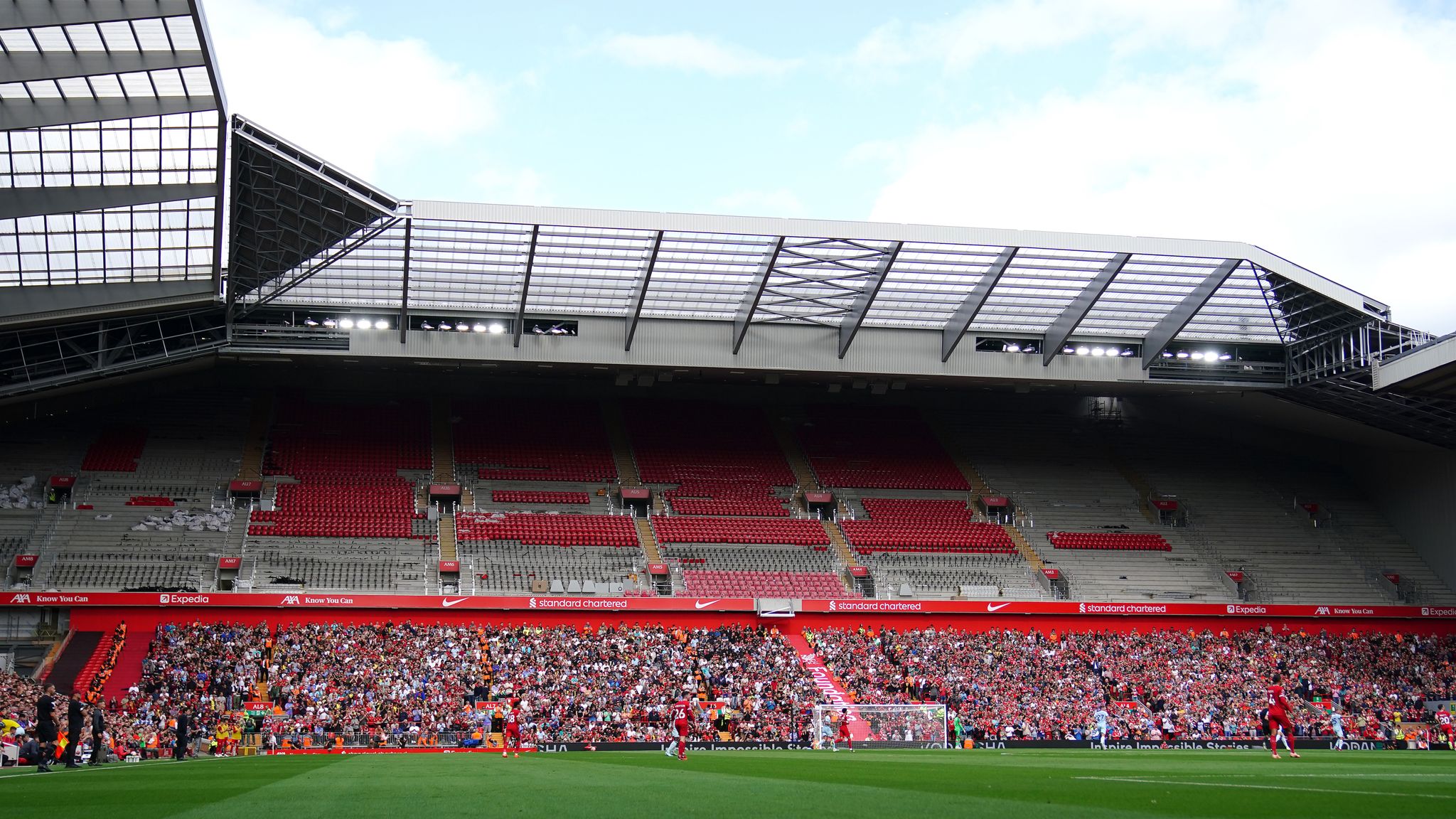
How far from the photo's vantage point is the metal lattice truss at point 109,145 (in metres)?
25.2

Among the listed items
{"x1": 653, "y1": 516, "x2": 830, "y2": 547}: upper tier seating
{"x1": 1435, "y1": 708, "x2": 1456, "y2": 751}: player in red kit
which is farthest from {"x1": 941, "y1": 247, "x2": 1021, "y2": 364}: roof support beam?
{"x1": 1435, "y1": 708, "x2": 1456, "y2": 751}: player in red kit

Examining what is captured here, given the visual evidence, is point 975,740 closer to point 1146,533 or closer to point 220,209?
point 1146,533

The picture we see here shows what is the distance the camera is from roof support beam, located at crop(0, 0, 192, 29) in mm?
23250

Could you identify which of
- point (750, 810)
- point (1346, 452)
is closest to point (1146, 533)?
point (1346, 452)

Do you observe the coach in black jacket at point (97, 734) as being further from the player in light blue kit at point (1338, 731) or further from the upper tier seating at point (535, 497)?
the player in light blue kit at point (1338, 731)

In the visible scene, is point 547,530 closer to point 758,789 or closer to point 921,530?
point 921,530

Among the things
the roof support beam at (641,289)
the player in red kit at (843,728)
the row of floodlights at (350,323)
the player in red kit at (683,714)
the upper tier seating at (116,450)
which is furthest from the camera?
the upper tier seating at (116,450)

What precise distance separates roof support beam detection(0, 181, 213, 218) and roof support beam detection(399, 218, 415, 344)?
243 inches

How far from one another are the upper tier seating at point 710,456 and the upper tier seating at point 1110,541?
1221cm

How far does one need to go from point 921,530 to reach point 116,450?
110ft

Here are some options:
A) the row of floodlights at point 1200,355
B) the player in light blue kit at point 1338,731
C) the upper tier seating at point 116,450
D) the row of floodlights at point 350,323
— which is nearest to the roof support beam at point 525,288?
the row of floodlights at point 350,323

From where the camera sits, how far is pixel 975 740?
3816 cm

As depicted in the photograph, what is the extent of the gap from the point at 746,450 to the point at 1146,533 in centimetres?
1862

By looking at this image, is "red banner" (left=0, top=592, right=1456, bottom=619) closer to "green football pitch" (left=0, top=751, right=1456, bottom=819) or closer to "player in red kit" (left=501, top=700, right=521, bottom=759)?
Answer: "player in red kit" (left=501, top=700, right=521, bottom=759)
